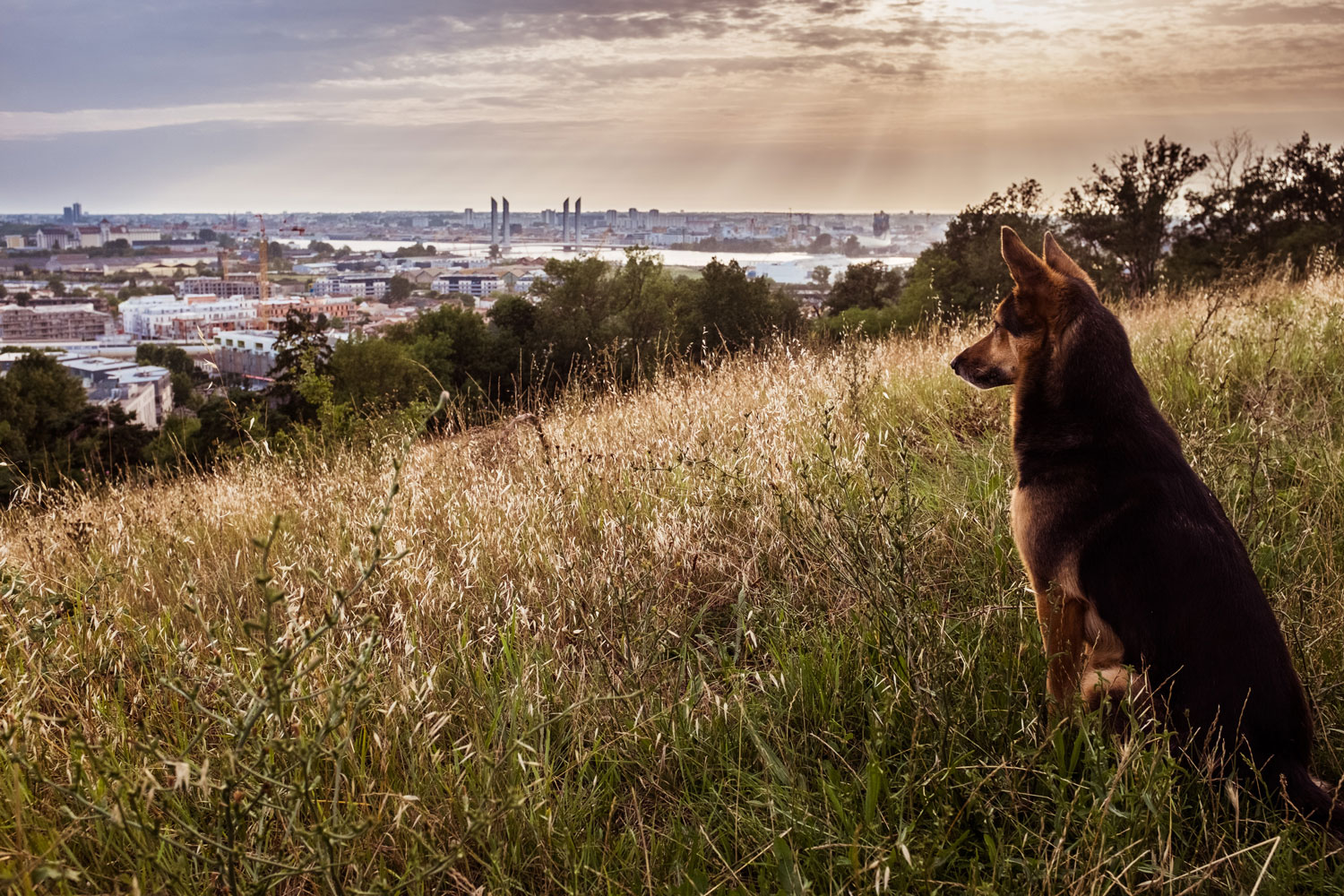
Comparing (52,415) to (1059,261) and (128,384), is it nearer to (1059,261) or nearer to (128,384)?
(128,384)

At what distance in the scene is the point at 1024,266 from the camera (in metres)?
2.64

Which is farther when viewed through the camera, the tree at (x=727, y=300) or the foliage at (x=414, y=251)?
the foliage at (x=414, y=251)

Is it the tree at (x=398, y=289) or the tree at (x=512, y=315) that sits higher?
the tree at (x=398, y=289)

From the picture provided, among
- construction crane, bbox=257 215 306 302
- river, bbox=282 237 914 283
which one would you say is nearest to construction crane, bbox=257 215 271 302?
construction crane, bbox=257 215 306 302

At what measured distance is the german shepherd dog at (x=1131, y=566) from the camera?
84.1 inches

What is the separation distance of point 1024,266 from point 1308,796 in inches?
64.0

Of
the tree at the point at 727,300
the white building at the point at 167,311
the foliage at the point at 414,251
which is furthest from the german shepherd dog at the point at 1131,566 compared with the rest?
the foliage at the point at 414,251

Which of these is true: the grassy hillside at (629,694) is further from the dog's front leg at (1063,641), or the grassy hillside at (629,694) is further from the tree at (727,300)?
the tree at (727,300)

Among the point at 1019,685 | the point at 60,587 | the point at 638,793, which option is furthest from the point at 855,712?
the point at 60,587

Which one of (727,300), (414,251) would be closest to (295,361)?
(727,300)

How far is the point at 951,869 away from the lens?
81.4 inches

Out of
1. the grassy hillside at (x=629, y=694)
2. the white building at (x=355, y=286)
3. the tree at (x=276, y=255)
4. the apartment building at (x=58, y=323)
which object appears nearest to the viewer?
the grassy hillside at (x=629, y=694)

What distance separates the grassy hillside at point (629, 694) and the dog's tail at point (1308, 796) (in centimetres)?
6

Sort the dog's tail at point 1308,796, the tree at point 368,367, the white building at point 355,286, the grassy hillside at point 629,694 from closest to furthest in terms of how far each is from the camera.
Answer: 1. the grassy hillside at point 629,694
2. the dog's tail at point 1308,796
3. the tree at point 368,367
4. the white building at point 355,286
